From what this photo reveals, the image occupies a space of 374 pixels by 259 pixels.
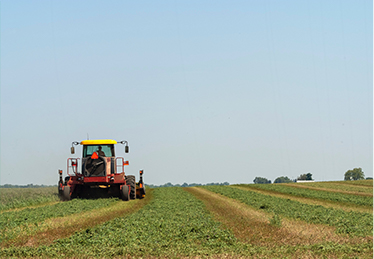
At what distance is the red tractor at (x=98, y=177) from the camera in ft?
90.6

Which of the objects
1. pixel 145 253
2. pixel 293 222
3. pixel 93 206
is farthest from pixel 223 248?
pixel 93 206

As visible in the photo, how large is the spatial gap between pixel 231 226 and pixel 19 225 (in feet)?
24.7

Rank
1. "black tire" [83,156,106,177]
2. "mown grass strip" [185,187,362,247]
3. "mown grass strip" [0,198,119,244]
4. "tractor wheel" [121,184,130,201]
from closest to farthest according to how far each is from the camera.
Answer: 1. "mown grass strip" [185,187,362,247]
2. "mown grass strip" [0,198,119,244]
3. "tractor wheel" [121,184,130,201]
4. "black tire" [83,156,106,177]

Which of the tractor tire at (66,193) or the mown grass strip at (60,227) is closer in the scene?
the mown grass strip at (60,227)

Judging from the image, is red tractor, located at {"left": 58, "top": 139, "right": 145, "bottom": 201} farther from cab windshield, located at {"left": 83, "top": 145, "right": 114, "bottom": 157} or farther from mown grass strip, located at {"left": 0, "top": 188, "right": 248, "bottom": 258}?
mown grass strip, located at {"left": 0, "top": 188, "right": 248, "bottom": 258}

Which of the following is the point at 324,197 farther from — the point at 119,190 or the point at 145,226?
the point at 145,226

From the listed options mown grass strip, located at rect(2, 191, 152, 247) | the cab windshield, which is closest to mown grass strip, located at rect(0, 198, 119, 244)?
mown grass strip, located at rect(2, 191, 152, 247)

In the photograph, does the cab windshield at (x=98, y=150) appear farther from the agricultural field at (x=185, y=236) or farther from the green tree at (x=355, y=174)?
the green tree at (x=355, y=174)

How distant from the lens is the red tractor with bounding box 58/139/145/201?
27.6m

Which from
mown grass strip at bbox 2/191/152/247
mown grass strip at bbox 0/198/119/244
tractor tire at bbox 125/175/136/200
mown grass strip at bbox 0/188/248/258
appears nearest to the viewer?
mown grass strip at bbox 0/188/248/258

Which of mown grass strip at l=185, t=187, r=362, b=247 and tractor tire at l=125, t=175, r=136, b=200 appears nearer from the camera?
mown grass strip at l=185, t=187, r=362, b=247

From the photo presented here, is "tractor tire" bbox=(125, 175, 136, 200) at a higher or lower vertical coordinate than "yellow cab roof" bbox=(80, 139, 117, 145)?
lower

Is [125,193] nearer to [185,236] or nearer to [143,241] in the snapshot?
[185,236]

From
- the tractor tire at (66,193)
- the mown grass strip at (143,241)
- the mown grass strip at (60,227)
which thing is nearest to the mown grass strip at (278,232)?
the mown grass strip at (143,241)
